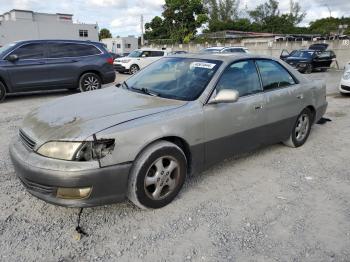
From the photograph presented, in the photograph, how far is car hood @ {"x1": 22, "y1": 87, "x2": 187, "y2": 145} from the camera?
3.02m

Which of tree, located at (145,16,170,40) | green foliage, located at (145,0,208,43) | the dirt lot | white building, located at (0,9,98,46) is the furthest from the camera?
tree, located at (145,16,170,40)

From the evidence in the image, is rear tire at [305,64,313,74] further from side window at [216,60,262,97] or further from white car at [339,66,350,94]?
side window at [216,60,262,97]

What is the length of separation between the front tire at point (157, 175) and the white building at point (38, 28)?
48.8 m

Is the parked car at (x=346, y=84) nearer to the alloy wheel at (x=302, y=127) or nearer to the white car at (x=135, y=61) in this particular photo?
the alloy wheel at (x=302, y=127)

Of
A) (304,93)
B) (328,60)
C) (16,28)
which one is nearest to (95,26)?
(16,28)

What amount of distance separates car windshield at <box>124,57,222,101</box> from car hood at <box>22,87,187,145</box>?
0.60ft

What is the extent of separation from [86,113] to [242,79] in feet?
6.52

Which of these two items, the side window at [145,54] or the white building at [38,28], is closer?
the side window at [145,54]

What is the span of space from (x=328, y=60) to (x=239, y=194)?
811 inches

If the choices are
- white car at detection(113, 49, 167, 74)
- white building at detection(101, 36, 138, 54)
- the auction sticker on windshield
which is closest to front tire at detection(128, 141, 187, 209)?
the auction sticker on windshield

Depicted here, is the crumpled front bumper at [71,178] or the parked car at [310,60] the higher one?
the crumpled front bumper at [71,178]

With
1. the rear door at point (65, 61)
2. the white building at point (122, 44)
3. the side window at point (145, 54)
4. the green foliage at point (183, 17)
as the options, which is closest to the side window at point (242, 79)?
the rear door at point (65, 61)

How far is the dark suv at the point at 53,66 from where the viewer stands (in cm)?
895

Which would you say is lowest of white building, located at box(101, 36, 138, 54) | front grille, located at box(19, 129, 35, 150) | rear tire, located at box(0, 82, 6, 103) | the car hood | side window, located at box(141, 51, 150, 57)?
white building, located at box(101, 36, 138, 54)
